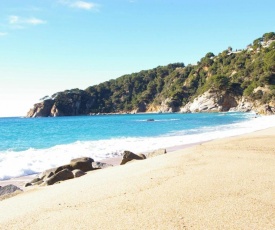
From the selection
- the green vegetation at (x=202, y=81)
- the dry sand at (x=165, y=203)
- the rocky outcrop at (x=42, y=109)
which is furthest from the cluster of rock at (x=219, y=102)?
the rocky outcrop at (x=42, y=109)

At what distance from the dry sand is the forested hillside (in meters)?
66.3

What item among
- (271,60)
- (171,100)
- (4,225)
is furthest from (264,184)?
(171,100)

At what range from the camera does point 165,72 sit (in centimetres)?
18588

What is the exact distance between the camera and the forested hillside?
101 m

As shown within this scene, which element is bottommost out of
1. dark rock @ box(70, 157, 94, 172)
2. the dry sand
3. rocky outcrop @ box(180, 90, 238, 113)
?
dark rock @ box(70, 157, 94, 172)

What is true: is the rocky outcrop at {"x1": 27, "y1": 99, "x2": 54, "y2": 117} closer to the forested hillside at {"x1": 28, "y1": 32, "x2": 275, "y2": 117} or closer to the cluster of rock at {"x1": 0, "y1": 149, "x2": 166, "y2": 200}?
the forested hillside at {"x1": 28, "y1": 32, "x2": 275, "y2": 117}

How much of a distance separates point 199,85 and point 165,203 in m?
140

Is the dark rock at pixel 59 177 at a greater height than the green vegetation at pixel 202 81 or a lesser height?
lesser

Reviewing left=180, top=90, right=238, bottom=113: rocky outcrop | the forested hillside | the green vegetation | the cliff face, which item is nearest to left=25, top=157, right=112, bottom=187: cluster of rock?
the forested hillside

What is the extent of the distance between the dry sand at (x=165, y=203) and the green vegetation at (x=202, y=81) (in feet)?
281

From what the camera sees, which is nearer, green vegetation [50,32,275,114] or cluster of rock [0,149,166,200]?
cluster of rock [0,149,166,200]

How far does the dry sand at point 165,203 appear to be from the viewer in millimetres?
4465

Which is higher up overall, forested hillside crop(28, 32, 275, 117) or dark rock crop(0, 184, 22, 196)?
forested hillside crop(28, 32, 275, 117)

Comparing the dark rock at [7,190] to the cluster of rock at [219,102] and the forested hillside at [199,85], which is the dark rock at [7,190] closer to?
the forested hillside at [199,85]
